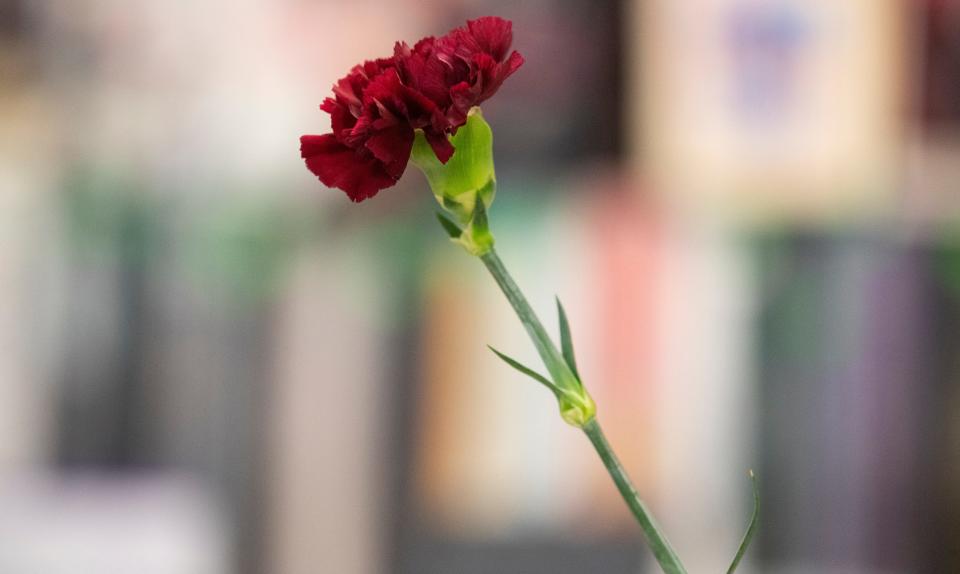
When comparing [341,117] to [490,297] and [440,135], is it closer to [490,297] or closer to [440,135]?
[440,135]

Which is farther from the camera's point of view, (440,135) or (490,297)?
(490,297)

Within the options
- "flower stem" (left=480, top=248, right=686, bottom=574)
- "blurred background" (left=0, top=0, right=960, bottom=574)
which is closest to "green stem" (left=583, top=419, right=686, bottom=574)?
"flower stem" (left=480, top=248, right=686, bottom=574)

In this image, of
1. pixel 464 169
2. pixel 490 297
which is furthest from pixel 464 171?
pixel 490 297

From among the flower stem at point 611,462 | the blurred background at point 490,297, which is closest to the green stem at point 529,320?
A: the flower stem at point 611,462

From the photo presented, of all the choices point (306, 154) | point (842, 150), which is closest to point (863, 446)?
point (842, 150)

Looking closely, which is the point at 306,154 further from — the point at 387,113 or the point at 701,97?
the point at 701,97

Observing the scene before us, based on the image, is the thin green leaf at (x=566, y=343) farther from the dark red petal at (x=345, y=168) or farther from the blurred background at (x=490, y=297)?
the blurred background at (x=490, y=297)
